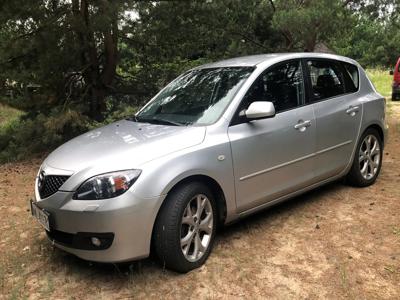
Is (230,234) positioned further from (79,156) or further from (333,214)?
(79,156)

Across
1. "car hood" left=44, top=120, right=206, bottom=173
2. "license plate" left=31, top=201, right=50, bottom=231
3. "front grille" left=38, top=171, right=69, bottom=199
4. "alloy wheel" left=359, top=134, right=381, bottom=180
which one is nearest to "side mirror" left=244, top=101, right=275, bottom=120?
"car hood" left=44, top=120, right=206, bottom=173

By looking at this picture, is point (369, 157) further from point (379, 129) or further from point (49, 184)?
point (49, 184)

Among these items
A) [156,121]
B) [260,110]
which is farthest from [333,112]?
[156,121]

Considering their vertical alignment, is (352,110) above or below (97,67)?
below

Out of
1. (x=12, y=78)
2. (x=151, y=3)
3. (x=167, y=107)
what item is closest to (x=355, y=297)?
(x=167, y=107)

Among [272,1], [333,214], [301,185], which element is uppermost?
[272,1]

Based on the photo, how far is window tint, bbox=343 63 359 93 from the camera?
5.52 m

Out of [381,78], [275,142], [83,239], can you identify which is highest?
[275,142]

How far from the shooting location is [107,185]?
339 cm

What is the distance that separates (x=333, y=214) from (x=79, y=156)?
107 inches

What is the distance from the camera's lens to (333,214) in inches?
193

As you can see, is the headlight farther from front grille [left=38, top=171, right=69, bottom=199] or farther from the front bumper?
front grille [left=38, top=171, right=69, bottom=199]

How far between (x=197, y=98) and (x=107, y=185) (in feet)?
5.12

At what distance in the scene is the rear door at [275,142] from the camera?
4.14 metres
